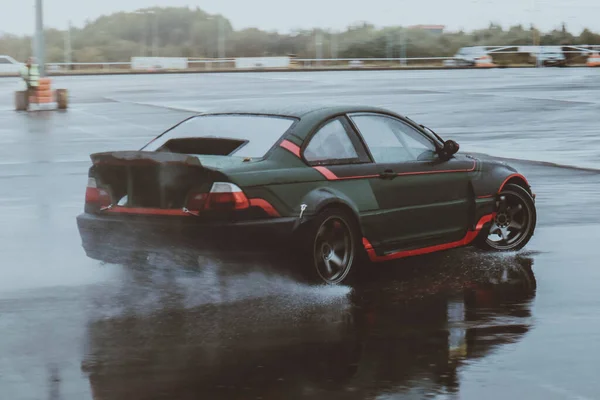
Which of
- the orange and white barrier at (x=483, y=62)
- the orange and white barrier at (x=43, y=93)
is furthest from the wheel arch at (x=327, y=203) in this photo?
the orange and white barrier at (x=483, y=62)

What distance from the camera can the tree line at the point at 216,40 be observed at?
13975 centimetres

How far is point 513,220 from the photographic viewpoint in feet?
35.3

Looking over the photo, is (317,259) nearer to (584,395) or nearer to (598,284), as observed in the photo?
(598,284)

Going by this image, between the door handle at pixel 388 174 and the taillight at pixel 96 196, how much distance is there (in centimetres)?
207

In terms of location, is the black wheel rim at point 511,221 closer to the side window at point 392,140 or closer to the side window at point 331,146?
the side window at point 392,140

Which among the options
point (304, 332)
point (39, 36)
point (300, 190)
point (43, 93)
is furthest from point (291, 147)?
point (39, 36)

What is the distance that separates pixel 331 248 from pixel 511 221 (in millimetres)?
2435

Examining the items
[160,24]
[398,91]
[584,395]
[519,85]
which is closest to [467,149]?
[584,395]

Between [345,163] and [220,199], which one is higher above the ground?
[345,163]

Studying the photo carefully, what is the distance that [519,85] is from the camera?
51906 millimetres

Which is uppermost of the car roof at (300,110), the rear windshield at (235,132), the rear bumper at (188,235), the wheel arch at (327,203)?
the car roof at (300,110)

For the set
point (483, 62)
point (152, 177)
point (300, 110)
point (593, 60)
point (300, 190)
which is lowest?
point (483, 62)

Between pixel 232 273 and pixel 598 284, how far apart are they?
9.00ft

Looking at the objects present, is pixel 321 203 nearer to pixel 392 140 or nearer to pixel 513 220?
pixel 392 140
